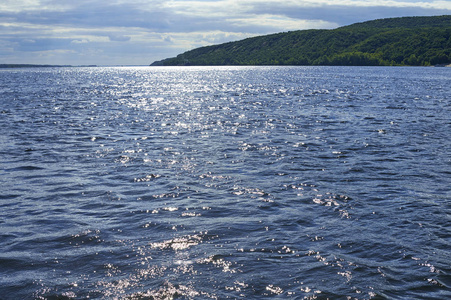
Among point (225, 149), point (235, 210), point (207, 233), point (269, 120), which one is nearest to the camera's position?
point (207, 233)

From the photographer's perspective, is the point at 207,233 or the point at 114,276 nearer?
the point at 114,276

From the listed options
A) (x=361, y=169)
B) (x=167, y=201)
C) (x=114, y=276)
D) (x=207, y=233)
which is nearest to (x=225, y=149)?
(x=361, y=169)

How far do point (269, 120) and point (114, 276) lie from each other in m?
26.4

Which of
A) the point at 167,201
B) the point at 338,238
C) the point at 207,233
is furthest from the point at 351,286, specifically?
the point at 167,201

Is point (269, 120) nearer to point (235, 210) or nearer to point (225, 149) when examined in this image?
point (225, 149)


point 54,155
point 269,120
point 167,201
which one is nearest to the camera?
point 167,201

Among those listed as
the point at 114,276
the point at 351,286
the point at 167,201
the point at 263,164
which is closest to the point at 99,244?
the point at 114,276

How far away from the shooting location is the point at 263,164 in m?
18.5

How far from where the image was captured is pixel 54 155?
2058 cm

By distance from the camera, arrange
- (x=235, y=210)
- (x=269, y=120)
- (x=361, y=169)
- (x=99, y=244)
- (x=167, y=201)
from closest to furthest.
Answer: (x=99, y=244)
(x=235, y=210)
(x=167, y=201)
(x=361, y=169)
(x=269, y=120)

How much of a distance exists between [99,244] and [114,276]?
1.83m

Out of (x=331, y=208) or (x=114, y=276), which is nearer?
(x=114, y=276)

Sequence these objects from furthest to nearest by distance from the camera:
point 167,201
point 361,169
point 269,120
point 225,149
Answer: point 269,120, point 225,149, point 361,169, point 167,201

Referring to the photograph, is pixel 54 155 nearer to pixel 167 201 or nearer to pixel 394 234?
pixel 167 201
